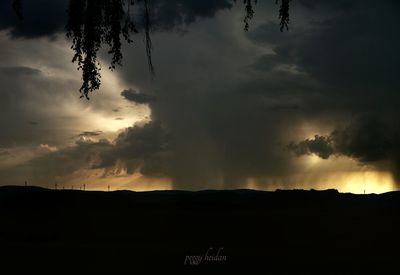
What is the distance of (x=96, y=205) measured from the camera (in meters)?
47.0

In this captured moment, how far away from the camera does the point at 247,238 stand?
27.2 meters

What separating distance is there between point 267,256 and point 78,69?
1410cm

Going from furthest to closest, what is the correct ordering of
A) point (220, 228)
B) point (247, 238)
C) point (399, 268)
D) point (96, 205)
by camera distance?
point (96, 205)
point (220, 228)
point (247, 238)
point (399, 268)

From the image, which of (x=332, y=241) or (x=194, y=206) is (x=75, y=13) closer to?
(x=332, y=241)

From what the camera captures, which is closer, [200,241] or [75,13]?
[75,13]

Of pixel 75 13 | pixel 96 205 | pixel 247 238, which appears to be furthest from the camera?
pixel 96 205

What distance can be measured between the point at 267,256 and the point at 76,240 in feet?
44.4

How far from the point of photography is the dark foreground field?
16.9m

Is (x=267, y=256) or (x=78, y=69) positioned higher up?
(x=78, y=69)

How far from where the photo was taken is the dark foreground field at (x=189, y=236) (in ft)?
55.5

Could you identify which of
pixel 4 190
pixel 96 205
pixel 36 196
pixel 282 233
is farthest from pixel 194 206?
pixel 282 233

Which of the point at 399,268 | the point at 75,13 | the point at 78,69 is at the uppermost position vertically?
the point at 75,13

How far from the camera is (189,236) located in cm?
2908

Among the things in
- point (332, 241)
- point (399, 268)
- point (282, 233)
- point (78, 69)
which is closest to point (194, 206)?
point (282, 233)
